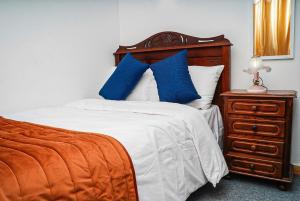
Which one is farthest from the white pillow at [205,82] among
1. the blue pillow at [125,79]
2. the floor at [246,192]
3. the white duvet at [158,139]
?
the floor at [246,192]

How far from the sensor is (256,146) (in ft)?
6.72

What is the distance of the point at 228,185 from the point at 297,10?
5.29ft

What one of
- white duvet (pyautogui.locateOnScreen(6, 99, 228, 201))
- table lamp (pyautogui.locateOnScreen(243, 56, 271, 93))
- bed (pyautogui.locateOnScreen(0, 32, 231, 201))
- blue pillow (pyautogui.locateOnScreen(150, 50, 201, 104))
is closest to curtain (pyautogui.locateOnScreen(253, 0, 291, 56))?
table lamp (pyautogui.locateOnScreen(243, 56, 271, 93))

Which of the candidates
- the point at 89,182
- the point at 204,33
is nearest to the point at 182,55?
the point at 204,33

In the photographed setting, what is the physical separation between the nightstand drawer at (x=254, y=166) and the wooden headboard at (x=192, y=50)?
54 cm

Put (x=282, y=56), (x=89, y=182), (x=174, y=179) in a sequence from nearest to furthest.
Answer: (x=89, y=182) < (x=174, y=179) < (x=282, y=56)

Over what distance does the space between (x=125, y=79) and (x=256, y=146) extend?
4.43ft

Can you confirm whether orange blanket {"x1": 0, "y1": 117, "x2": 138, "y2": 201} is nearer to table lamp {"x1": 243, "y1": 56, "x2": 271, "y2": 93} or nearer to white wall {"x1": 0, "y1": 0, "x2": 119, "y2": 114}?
white wall {"x1": 0, "y1": 0, "x2": 119, "y2": 114}

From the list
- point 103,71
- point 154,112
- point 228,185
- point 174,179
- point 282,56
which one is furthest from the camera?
point 103,71

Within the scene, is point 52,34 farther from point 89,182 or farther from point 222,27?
point 89,182

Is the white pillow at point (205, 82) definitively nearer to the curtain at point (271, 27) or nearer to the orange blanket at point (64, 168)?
the curtain at point (271, 27)

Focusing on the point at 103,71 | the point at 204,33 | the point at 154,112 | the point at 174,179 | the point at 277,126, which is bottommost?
the point at 174,179

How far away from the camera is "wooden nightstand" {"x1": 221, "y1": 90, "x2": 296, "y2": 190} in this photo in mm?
1937

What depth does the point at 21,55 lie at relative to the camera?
232 centimetres
